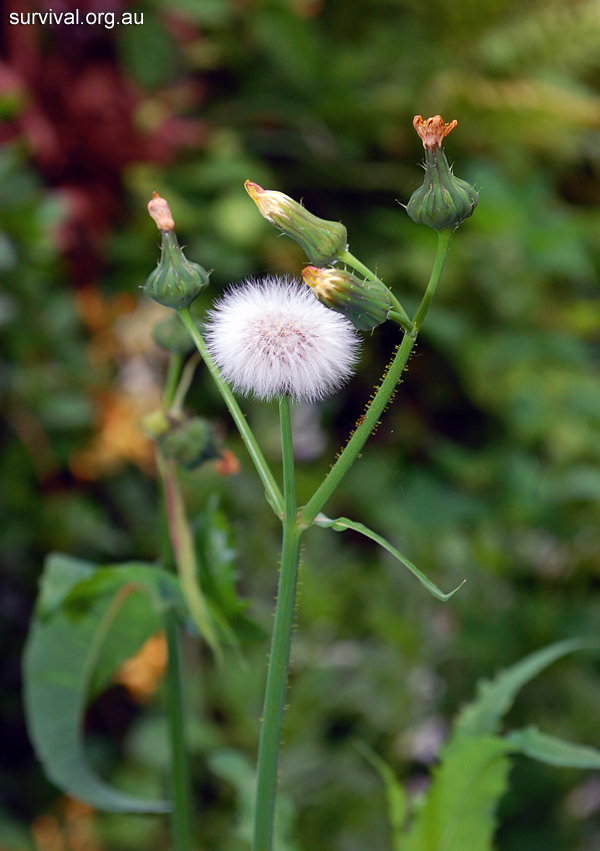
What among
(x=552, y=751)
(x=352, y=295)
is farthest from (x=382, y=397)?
(x=552, y=751)

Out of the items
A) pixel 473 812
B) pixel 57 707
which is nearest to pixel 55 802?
pixel 57 707

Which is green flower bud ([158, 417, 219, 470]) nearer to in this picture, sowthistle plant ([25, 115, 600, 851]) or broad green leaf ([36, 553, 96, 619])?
sowthistle plant ([25, 115, 600, 851])

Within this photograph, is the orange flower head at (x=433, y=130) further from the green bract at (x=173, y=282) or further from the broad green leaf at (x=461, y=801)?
the broad green leaf at (x=461, y=801)

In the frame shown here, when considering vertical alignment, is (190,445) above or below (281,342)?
below

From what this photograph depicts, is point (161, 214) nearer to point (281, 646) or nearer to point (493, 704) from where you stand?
point (281, 646)

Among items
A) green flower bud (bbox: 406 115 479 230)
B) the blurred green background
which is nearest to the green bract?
green flower bud (bbox: 406 115 479 230)

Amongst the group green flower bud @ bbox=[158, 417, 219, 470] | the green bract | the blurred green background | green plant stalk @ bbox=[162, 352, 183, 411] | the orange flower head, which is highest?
the orange flower head

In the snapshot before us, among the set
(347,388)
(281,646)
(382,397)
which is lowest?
(347,388)
